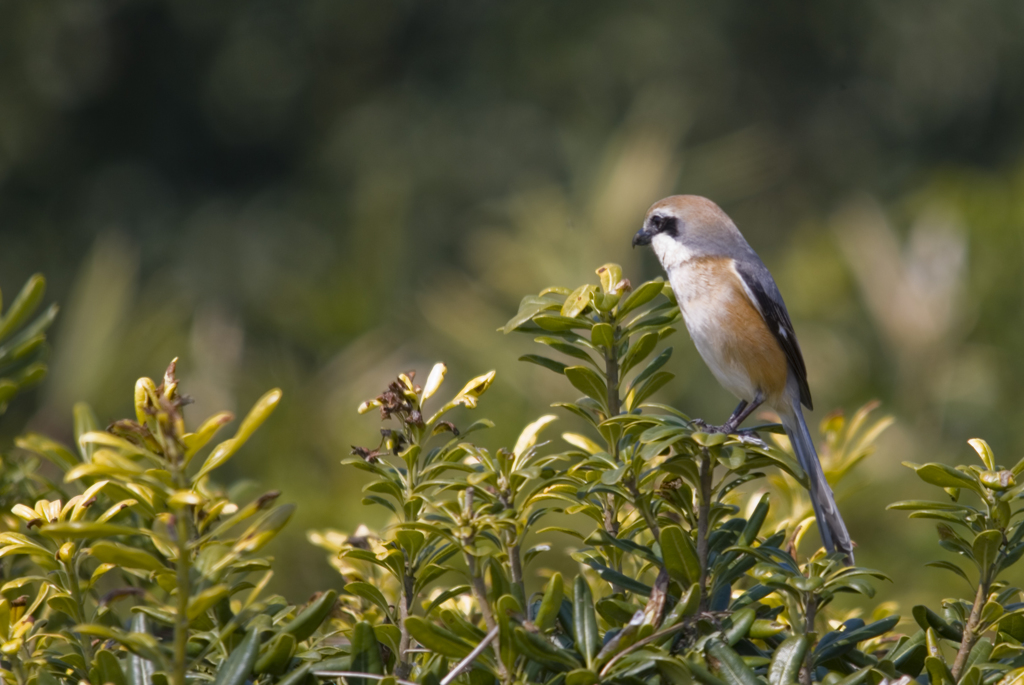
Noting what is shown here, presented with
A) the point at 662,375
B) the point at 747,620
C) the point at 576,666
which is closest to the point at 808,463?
the point at 662,375

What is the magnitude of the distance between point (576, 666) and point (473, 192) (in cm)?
965

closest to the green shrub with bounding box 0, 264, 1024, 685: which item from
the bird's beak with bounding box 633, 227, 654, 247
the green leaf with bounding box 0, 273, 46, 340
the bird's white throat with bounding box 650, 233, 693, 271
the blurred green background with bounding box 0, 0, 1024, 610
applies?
the green leaf with bounding box 0, 273, 46, 340

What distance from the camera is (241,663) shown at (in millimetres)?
885

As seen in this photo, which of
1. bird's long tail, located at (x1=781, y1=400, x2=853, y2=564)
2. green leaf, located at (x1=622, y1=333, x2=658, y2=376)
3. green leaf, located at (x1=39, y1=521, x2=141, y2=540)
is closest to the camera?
green leaf, located at (x1=39, y1=521, x2=141, y2=540)

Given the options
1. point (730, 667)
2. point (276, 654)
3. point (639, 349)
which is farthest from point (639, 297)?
point (276, 654)

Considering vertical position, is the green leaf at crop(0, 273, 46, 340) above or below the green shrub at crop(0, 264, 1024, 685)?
above

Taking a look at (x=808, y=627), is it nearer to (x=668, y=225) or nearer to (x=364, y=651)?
(x=364, y=651)

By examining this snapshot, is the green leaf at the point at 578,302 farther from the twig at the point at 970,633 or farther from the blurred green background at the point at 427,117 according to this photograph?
the blurred green background at the point at 427,117

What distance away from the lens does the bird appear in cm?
214

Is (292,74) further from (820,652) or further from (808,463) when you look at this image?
(820,652)

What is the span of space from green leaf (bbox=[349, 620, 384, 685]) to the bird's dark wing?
1.52 meters

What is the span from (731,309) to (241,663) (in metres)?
1.55

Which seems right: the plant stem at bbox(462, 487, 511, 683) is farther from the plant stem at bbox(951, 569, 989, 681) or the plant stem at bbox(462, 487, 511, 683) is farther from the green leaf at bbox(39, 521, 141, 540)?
the plant stem at bbox(951, 569, 989, 681)

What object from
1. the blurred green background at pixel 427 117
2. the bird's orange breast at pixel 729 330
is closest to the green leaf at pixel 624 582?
the bird's orange breast at pixel 729 330
